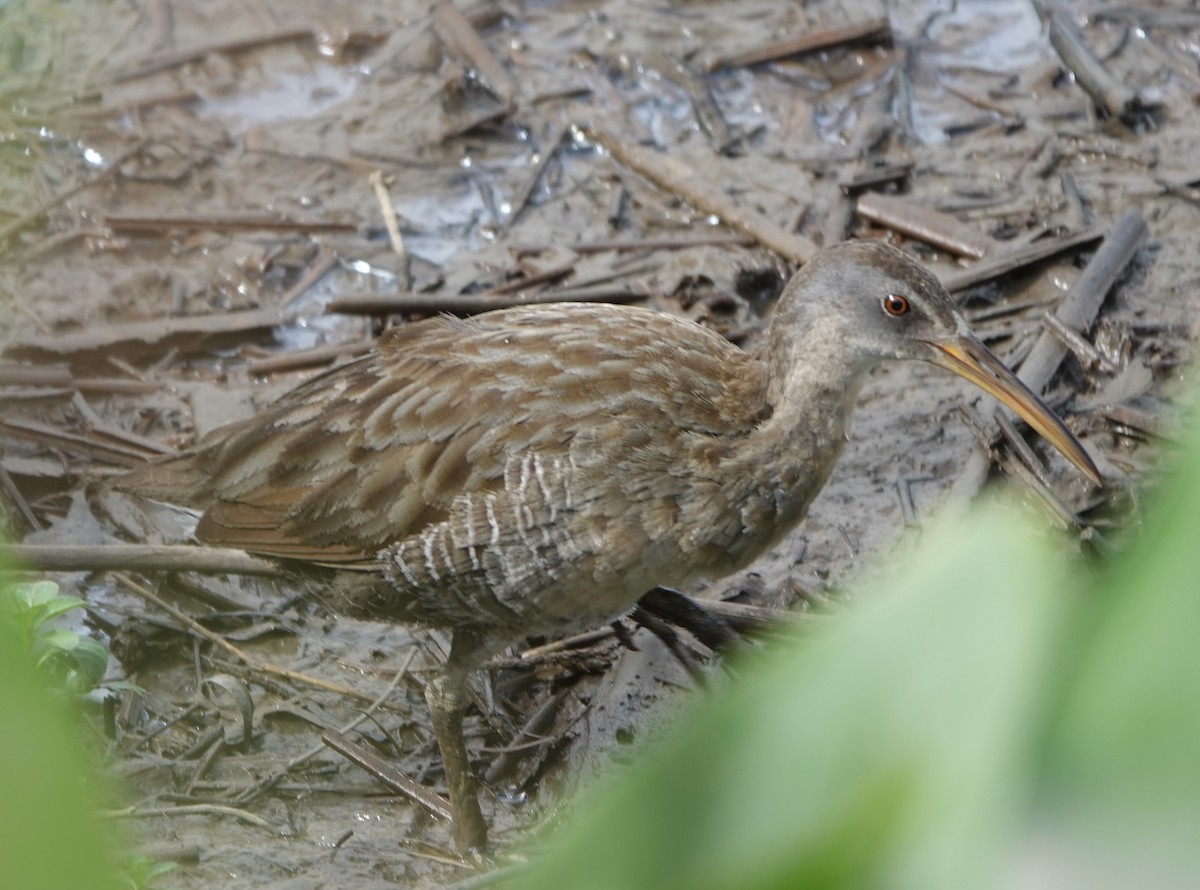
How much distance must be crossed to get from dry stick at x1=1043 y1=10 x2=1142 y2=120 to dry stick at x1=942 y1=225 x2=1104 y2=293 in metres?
1.01

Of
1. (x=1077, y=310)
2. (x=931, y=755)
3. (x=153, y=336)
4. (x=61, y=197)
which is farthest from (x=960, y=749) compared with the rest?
(x=61, y=197)

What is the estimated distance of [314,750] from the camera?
4141 millimetres

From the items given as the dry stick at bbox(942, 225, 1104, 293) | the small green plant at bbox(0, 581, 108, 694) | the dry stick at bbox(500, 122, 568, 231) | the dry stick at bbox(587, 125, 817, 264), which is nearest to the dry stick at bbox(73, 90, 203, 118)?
the dry stick at bbox(500, 122, 568, 231)

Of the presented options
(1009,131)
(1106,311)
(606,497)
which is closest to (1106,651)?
(606,497)

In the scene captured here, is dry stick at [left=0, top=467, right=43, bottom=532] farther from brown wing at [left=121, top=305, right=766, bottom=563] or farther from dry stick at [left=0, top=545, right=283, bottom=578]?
brown wing at [left=121, top=305, right=766, bottom=563]

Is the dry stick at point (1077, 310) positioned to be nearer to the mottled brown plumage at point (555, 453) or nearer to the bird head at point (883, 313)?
the mottled brown plumage at point (555, 453)

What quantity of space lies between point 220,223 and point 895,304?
11.0ft

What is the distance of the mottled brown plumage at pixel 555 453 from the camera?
3469 mm

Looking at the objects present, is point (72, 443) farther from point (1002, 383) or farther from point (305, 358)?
point (1002, 383)

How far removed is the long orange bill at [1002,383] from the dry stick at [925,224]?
77.3 inches

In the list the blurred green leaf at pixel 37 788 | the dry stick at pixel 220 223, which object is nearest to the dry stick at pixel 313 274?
the dry stick at pixel 220 223

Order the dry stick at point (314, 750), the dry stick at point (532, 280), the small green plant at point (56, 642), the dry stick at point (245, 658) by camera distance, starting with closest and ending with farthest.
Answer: the small green plant at point (56, 642)
the dry stick at point (314, 750)
the dry stick at point (245, 658)
the dry stick at point (532, 280)

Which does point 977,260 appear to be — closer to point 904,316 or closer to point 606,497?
point 904,316

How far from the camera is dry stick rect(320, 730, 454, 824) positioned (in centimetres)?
402
